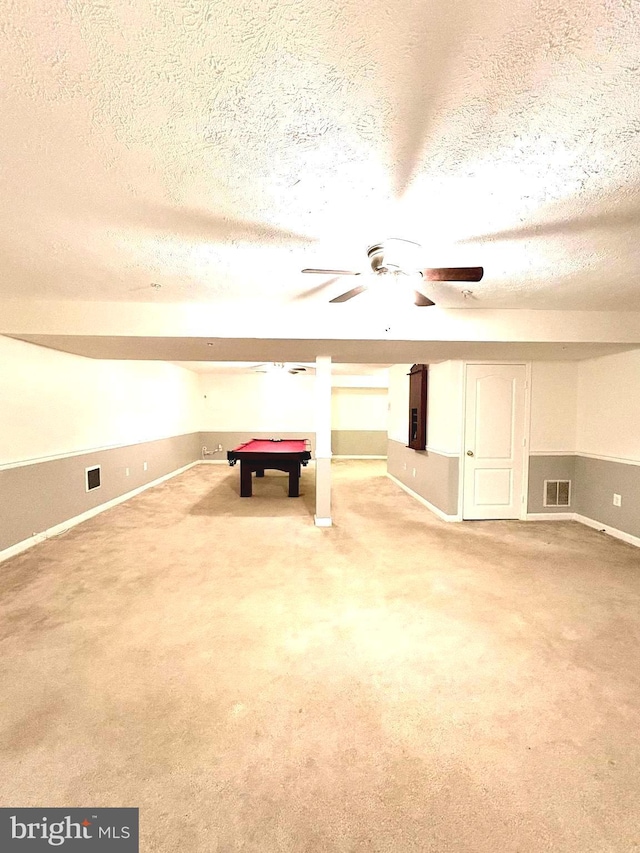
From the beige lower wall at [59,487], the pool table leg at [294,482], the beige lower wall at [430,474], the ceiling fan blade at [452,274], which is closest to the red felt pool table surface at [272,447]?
the pool table leg at [294,482]

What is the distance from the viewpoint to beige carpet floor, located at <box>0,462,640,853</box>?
1.22 m

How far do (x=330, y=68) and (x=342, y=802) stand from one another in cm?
232

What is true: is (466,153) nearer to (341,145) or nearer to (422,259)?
(341,145)

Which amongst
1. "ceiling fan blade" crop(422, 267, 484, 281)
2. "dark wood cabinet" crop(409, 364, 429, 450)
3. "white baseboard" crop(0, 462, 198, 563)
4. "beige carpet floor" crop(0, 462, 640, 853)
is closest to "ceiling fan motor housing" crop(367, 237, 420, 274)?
"ceiling fan blade" crop(422, 267, 484, 281)

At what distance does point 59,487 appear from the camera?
156 inches

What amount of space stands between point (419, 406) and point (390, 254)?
3.51 metres

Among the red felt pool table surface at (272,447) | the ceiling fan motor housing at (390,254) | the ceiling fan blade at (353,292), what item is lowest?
the red felt pool table surface at (272,447)

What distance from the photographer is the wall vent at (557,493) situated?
181 inches

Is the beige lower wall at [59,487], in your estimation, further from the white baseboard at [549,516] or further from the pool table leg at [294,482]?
the white baseboard at [549,516]

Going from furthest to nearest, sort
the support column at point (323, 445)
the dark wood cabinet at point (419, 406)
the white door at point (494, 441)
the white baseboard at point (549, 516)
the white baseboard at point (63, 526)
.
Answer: the dark wood cabinet at point (419, 406) → the white baseboard at point (549, 516) → the white door at point (494, 441) → the support column at point (323, 445) → the white baseboard at point (63, 526)

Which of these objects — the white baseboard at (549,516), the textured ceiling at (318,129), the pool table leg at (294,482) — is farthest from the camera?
the pool table leg at (294,482)

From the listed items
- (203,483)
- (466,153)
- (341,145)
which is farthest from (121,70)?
(203,483)

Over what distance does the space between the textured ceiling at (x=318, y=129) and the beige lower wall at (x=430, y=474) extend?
2.81m

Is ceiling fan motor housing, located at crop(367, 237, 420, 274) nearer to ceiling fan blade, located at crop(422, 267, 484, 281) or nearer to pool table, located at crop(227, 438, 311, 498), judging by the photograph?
ceiling fan blade, located at crop(422, 267, 484, 281)
